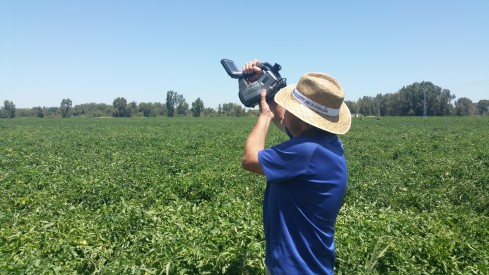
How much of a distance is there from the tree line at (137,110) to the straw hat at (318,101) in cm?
10597

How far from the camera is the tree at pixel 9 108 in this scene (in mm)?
108856

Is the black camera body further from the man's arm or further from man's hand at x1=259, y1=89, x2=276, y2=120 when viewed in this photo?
the man's arm

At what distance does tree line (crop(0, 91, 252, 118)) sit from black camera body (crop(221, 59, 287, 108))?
105m

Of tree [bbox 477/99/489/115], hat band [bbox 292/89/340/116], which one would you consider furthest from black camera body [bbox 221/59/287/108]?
A: tree [bbox 477/99/489/115]

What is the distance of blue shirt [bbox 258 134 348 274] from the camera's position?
6.82ft

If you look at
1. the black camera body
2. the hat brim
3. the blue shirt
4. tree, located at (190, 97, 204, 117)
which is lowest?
the blue shirt

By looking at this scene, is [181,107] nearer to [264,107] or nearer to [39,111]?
[39,111]

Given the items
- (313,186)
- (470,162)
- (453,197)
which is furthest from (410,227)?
(470,162)

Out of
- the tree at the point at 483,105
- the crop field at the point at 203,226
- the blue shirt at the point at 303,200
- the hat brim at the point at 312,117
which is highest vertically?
the tree at the point at 483,105

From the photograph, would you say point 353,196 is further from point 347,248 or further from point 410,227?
point 347,248

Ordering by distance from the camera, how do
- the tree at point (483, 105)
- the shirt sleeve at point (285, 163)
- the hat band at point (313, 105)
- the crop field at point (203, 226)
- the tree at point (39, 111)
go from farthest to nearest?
the tree at point (483, 105) < the tree at point (39, 111) < the crop field at point (203, 226) < the hat band at point (313, 105) < the shirt sleeve at point (285, 163)

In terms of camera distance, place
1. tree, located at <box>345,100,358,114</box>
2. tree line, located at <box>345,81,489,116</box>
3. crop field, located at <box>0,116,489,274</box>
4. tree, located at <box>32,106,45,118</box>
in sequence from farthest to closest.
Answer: tree, located at <box>345,100,358,114</box> < tree, located at <box>32,106,45,118</box> < tree line, located at <box>345,81,489,116</box> < crop field, located at <box>0,116,489,274</box>

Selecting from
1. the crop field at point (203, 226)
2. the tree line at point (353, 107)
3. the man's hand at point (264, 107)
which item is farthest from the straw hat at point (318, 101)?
the tree line at point (353, 107)

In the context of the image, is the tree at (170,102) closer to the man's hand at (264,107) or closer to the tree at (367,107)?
the tree at (367,107)
